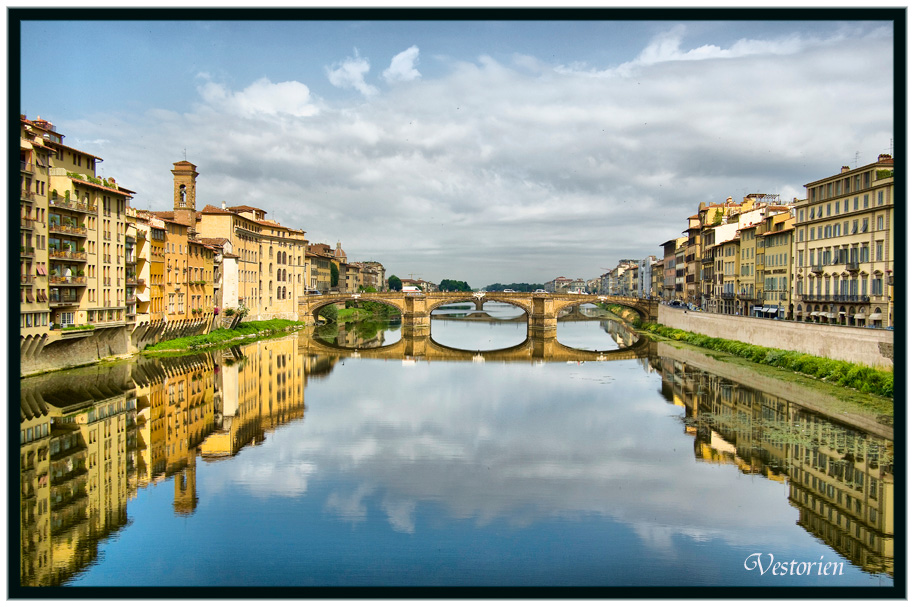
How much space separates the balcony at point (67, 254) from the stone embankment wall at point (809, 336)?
39391mm

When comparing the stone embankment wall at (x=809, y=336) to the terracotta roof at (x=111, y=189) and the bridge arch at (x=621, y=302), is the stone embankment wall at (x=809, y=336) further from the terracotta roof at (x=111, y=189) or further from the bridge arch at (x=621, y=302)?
the terracotta roof at (x=111, y=189)

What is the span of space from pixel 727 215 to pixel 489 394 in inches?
1866

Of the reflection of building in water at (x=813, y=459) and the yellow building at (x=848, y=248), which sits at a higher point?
the yellow building at (x=848, y=248)

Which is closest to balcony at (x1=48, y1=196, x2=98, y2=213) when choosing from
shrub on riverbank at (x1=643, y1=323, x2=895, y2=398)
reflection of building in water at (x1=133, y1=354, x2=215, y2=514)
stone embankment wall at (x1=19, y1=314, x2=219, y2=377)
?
stone embankment wall at (x1=19, y1=314, x2=219, y2=377)

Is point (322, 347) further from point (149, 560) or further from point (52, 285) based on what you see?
point (149, 560)

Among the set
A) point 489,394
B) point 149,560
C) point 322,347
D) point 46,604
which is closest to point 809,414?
point 489,394

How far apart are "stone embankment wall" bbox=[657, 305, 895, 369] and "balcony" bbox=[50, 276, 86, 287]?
128ft

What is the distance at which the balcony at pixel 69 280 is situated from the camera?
32.6 meters

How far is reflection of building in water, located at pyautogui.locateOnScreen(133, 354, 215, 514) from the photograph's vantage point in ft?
58.4

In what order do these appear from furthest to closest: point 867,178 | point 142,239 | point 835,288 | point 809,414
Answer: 1. point 142,239
2. point 835,288
3. point 867,178
4. point 809,414

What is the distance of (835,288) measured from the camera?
39406 mm

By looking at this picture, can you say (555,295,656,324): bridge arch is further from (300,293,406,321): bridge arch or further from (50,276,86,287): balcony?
(50,276,86,287): balcony

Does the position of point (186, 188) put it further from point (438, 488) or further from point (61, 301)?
A: point (438, 488)

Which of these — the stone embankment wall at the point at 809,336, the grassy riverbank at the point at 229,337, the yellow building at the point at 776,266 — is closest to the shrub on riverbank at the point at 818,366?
the stone embankment wall at the point at 809,336
